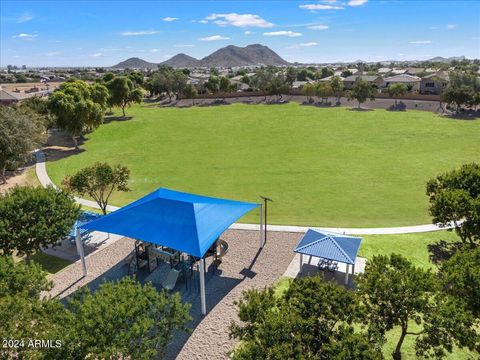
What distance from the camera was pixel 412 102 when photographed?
80562 millimetres

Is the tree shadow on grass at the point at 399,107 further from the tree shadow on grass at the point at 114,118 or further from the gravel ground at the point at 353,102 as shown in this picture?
the tree shadow on grass at the point at 114,118

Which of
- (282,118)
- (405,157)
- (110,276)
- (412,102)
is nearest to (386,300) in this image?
(110,276)

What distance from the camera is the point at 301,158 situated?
39812 mm

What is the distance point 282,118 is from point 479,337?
195 ft

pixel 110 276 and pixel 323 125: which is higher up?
pixel 323 125

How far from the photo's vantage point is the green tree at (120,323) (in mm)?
8930

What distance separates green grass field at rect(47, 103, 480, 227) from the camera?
27.0 m

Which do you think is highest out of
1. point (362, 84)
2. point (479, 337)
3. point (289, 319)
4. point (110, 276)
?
point (362, 84)

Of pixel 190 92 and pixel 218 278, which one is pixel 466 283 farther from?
pixel 190 92

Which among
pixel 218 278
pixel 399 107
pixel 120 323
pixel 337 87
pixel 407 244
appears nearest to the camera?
pixel 120 323

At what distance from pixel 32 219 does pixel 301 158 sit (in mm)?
29335

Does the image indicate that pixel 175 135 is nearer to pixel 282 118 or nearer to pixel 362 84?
pixel 282 118

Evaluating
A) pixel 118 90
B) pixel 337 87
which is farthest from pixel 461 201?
pixel 337 87

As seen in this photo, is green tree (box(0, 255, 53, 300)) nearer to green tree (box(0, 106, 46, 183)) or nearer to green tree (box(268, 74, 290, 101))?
green tree (box(0, 106, 46, 183))
